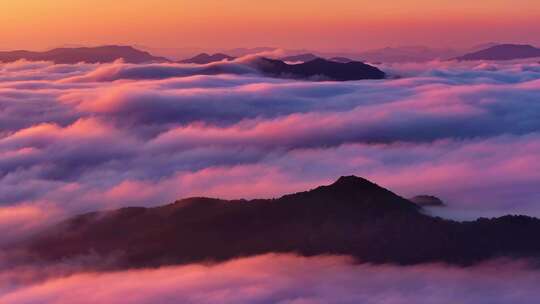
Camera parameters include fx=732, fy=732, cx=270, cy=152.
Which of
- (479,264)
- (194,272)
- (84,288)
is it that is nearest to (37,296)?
(84,288)

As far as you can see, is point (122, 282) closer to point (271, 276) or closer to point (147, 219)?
point (147, 219)

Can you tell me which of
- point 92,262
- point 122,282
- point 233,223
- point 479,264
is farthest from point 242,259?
point 479,264

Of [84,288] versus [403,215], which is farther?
[84,288]

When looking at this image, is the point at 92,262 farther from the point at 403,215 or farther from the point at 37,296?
the point at 403,215

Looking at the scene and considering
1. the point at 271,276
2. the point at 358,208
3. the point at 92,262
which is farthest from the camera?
the point at 92,262

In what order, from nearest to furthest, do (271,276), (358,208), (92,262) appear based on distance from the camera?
(271,276) → (358,208) → (92,262)

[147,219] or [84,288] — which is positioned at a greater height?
[147,219]
